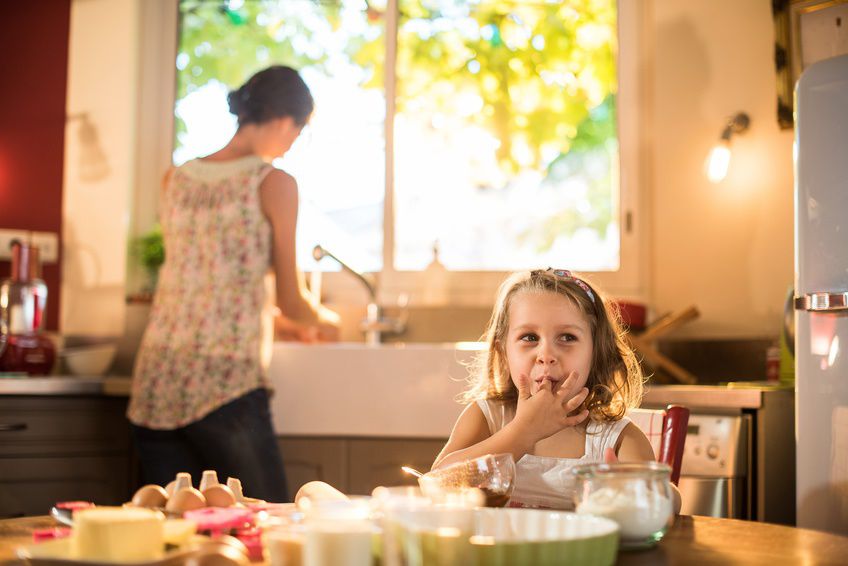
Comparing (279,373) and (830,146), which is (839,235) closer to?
(830,146)

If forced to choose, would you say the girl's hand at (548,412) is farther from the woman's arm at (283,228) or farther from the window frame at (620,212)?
the window frame at (620,212)

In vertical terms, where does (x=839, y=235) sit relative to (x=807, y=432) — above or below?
above

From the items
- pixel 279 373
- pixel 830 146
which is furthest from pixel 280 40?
pixel 830 146

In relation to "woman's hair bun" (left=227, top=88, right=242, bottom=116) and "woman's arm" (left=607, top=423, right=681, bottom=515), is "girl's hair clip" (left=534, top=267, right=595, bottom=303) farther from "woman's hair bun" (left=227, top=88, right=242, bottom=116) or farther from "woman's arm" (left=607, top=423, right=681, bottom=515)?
"woman's hair bun" (left=227, top=88, right=242, bottom=116)

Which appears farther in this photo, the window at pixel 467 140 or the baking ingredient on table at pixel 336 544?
the window at pixel 467 140

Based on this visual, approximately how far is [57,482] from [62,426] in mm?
151

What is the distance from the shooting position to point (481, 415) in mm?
1624

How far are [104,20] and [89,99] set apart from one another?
27 cm

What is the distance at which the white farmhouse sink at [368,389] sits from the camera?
2.60 metres

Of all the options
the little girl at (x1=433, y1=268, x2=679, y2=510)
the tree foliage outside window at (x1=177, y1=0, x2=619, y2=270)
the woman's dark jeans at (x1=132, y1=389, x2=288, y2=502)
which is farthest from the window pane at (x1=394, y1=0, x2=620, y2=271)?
the little girl at (x1=433, y1=268, x2=679, y2=510)

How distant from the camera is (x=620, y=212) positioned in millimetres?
3191

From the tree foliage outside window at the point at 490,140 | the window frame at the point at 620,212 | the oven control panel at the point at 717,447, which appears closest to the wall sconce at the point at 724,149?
the window frame at the point at 620,212

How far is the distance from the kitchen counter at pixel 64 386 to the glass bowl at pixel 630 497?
6.59ft

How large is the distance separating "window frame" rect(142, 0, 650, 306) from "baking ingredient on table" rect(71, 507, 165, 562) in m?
2.44
